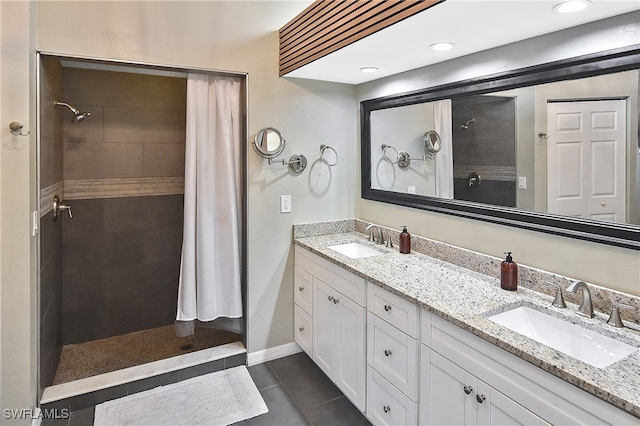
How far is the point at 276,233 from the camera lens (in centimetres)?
282

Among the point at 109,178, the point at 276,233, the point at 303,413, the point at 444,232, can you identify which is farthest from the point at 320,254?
the point at 109,178

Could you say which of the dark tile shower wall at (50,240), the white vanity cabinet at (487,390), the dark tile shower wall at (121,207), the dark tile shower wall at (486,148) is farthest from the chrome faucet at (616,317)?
the dark tile shower wall at (121,207)

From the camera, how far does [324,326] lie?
2502 mm

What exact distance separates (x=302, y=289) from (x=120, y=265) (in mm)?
1561

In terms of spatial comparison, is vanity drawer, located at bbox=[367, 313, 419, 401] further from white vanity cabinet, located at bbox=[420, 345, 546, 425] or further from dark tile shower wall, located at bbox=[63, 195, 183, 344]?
dark tile shower wall, located at bbox=[63, 195, 183, 344]

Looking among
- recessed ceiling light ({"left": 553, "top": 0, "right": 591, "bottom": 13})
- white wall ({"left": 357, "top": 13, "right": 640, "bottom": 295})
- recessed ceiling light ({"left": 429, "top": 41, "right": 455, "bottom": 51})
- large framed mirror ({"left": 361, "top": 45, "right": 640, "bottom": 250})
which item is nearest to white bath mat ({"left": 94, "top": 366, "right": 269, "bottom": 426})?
white wall ({"left": 357, "top": 13, "right": 640, "bottom": 295})

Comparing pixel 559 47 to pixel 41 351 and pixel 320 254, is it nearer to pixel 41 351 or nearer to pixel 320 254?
pixel 320 254

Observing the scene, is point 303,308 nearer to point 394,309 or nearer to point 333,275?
point 333,275

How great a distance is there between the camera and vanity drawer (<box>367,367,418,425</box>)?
1.77 metres

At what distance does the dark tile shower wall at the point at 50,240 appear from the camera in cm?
223

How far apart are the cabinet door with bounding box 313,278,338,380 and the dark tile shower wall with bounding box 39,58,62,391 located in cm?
158

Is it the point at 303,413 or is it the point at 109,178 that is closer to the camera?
the point at 303,413

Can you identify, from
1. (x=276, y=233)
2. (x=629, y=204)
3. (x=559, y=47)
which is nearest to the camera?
(x=629, y=204)

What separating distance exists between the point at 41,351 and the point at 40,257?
0.53m
